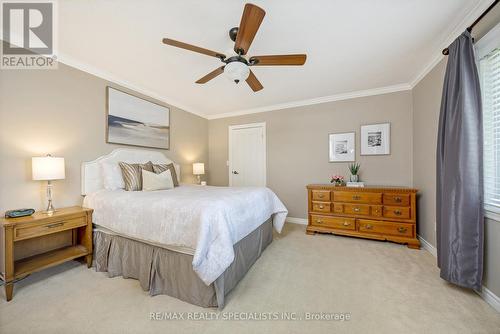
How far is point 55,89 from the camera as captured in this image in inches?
90.3

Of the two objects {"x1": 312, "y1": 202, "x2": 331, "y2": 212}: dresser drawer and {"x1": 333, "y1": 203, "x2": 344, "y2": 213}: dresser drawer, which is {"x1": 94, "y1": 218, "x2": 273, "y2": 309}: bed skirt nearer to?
{"x1": 312, "y1": 202, "x2": 331, "y2": 212}: dresser drawer

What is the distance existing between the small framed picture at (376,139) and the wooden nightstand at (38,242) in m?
4.21

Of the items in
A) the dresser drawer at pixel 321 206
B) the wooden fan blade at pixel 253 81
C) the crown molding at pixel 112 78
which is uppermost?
the crown molding at pixel 112 78

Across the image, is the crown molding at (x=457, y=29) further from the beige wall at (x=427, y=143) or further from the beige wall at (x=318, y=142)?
the beige wall at (x=318, y=142)

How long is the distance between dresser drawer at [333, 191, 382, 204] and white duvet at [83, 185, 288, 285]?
1539 millimetres

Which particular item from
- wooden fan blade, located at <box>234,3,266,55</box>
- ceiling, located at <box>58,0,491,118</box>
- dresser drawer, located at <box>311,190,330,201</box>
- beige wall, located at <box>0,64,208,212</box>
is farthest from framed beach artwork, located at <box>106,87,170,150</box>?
dresser drawer, located at <box>311,190,330,201</box>

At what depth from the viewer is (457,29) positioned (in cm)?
186

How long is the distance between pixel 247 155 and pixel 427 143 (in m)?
3.13

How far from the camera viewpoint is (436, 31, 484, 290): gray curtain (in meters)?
1.58

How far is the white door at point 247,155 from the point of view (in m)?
4.33

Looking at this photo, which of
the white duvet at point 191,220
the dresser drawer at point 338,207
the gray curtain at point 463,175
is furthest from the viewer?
the dresser drawer at point 338,207

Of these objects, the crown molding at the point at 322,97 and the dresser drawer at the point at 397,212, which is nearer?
the crown molding at the point at 322,97

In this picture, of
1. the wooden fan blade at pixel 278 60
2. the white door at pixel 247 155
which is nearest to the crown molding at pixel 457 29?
the wooden fan blade at pixel 278 60

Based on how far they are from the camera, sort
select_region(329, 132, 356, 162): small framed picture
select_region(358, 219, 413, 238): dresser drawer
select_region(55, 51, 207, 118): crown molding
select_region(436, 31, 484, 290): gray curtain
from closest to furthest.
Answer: select_region(436, 31, 484, 290): gray curtain < select_region(55, 51, 207, 118): crown molding < select_region(358, 219, 413, 238): dresser drawer < select_region(329, 132, 356, 162): small framed picture
